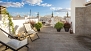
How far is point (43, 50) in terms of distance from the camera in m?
4.95

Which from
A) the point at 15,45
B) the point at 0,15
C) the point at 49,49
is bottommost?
the point at 49,49

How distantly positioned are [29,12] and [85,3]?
8.87 meters

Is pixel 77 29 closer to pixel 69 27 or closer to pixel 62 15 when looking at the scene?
pixel 69 27

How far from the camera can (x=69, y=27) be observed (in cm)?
1057

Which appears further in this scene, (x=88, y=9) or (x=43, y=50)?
(x=88, y=9)

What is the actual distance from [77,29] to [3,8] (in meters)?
4.91

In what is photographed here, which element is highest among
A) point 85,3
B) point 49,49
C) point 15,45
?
point 85,3

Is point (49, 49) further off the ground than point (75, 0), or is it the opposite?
point (75, 0)

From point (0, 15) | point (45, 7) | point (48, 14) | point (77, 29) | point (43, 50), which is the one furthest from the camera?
point (48, 14)

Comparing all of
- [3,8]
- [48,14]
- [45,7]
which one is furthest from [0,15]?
[48,14]

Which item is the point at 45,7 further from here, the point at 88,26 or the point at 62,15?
the point at 88,26

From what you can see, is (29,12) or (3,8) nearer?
(3,8)

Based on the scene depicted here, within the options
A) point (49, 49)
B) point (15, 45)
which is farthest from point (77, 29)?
point (15, 45)

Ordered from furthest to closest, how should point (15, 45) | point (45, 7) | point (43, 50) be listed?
point (45, 7)
point (43, 50)
point (15, 45)
